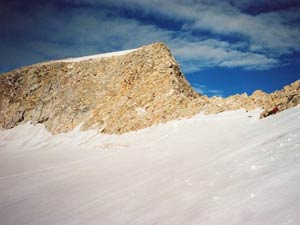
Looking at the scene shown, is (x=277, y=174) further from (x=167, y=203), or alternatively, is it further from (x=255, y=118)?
(x=255, y=118)

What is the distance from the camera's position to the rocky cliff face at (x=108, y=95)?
26.1 meters

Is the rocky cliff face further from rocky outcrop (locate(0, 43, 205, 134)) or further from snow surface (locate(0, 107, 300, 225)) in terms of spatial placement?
snow surface (locate(0, 107, 300, 225))

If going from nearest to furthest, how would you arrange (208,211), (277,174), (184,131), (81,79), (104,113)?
1. (208,211)
2. (277,174)
3. (184,131)
4. (104,113)
5. (81,79)

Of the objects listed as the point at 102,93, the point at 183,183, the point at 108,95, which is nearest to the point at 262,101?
the point at 183,183

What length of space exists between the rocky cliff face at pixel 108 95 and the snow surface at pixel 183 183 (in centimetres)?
583

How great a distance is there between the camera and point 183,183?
10016 mm

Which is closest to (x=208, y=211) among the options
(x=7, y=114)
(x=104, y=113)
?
(x=104, y=113)

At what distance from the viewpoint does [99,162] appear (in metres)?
18.0

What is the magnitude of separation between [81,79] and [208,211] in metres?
31.4

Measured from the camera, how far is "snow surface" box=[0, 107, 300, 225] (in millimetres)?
7188

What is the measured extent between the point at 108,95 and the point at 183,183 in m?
24.1

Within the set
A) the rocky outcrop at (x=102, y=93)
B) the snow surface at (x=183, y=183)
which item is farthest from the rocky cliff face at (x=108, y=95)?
the snow surface at (x=183, y=183)

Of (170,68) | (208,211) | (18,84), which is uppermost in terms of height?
(18,84)

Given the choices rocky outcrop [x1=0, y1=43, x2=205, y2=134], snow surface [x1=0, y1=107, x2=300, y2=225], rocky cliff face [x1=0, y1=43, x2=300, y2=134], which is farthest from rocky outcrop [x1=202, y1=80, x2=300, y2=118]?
rocky outcrop [x1=0, y1=43, x2=205, y2=134]
